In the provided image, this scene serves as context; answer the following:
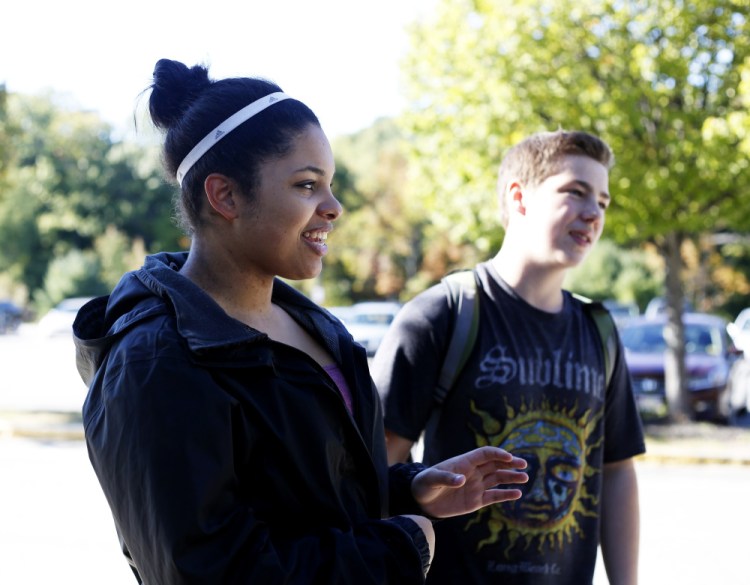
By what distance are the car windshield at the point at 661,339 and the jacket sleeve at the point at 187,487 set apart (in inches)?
561

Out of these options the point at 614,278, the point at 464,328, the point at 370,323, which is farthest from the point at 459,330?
the point at 614,278

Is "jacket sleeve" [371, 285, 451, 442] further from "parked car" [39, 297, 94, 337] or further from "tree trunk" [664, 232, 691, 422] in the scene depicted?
"parked car" [39, 297, 94, 337]

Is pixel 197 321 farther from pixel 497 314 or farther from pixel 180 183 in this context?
pixel 497 314

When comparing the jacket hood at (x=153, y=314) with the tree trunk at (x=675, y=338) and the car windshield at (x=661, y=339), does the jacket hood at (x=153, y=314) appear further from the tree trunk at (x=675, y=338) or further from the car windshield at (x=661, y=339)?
the car windshield at (x=661, y=339)

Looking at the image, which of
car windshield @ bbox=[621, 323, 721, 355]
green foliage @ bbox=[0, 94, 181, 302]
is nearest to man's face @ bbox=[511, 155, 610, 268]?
car windshield @ bbox=[621, 323, 721, 355]

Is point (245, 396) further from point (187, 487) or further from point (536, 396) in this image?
point (536, 396)

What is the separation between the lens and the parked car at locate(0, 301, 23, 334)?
144 ft

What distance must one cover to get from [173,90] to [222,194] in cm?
31

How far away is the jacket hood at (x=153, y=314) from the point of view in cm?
170

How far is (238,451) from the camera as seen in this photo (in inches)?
64.9

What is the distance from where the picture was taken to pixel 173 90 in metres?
2.02

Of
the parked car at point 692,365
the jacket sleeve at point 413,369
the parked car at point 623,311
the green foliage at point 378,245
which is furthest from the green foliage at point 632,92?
the green foliage at point 378,245

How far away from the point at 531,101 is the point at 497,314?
976 cm

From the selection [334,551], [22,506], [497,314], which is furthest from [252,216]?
[22,506]
